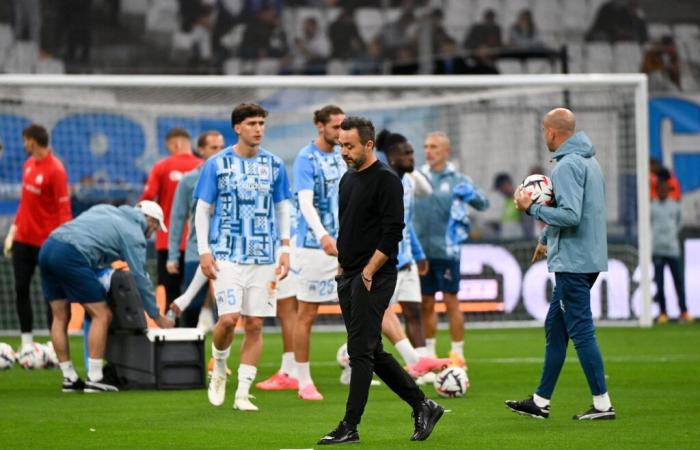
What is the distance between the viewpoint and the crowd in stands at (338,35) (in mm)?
27500

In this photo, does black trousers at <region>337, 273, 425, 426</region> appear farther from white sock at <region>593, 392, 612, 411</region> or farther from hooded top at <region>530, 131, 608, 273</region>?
white sock at <region>593, 392, 612, 411</region>

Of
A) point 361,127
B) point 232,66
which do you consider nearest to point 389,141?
point 361,127

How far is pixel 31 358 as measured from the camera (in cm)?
1411

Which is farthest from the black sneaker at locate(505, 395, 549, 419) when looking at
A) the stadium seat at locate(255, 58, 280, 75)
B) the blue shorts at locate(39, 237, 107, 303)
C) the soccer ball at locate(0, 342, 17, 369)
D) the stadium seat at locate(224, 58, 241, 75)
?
the stadium seat at locate(224, 58, 241, 75)

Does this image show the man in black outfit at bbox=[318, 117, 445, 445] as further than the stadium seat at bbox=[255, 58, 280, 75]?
No

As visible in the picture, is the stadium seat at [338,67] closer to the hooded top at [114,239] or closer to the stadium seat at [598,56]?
the stadium seat at [598,56]

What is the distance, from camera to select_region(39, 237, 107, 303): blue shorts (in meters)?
11.7

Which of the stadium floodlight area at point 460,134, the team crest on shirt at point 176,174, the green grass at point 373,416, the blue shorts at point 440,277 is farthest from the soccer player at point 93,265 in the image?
the stadium floodlight area at point 460,134

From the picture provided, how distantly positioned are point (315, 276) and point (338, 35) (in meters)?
18.0

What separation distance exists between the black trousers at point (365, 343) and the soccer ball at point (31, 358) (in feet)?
21.0

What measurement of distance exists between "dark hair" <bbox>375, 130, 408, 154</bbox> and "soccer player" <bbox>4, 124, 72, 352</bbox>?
4.02 meters

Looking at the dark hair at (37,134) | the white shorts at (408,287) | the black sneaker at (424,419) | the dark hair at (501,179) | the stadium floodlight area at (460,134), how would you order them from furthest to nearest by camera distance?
the dark hair at (501,179), the stadium floodlight area at (460,134), the dark hair at (37,134), the white shorts at (408,287), the black sneaker at (424,419)

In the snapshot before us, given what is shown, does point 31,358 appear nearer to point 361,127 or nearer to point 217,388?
point 217,388

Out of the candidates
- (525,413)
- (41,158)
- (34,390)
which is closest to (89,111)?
(41,158)
